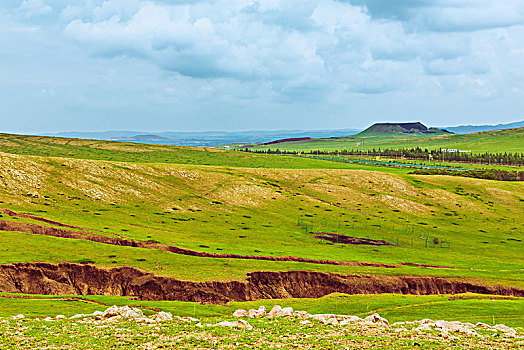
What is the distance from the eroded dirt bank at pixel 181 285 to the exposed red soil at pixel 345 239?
37.9 metres

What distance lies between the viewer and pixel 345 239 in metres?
118

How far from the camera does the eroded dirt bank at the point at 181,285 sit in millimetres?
62750

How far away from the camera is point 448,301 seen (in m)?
62.9

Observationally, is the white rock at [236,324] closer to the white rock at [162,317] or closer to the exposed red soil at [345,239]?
the white rock at [162,317]

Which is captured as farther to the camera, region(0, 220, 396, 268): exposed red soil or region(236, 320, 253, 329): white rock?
region(0, 220, 396, 268): exposed red soil

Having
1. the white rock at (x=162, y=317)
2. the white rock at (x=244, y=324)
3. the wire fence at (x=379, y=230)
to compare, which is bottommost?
the wire fence at (x=379, y=230)

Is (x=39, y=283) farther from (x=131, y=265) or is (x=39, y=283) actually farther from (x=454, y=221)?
(x=454, y=221)

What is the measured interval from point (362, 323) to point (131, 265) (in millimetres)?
40553

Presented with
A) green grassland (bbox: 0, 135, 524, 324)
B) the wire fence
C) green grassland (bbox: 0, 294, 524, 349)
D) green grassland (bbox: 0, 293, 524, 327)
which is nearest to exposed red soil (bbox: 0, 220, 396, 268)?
green grassland (bbox: 0, 135, 524, 324)

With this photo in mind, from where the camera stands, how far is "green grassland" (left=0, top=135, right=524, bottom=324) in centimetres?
Result: 7638

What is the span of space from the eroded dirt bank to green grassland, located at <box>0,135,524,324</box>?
228 cm

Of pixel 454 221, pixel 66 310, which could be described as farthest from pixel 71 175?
pixel 454 221

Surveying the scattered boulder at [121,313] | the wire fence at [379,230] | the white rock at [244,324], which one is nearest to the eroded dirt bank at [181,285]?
the scattered boulder at [121,313]

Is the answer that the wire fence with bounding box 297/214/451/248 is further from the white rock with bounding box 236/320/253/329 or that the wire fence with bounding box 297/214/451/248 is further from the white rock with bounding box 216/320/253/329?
the white rock with bounding box 216/320/253/329
